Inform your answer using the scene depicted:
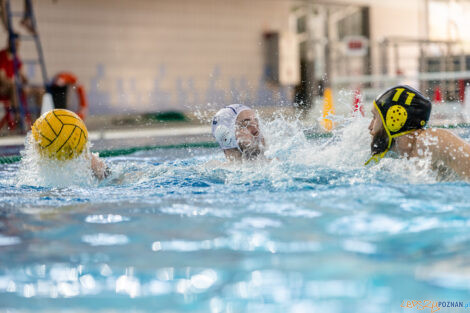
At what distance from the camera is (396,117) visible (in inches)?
126

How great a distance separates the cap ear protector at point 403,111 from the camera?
3.20m

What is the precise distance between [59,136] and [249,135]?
1.17m

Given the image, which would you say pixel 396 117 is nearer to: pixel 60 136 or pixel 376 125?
pixel 376 125

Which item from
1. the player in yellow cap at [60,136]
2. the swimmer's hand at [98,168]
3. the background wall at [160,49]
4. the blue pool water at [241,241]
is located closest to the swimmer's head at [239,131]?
the blue pool water at [241,241]

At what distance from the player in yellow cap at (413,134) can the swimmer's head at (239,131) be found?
2.67ft

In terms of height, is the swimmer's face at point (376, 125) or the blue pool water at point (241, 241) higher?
the swimmer's face at point (376, 125)

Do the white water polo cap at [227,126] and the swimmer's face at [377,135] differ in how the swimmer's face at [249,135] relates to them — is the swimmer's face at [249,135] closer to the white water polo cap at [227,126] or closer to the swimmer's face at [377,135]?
the white water polo cap at [227,126]

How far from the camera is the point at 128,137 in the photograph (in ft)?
26.6

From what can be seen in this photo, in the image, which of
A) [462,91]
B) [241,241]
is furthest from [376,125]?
[462,91]

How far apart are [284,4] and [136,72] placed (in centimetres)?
462

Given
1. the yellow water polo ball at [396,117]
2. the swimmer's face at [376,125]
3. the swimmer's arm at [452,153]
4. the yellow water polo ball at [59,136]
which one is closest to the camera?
the swimmer's arm at [452,153]

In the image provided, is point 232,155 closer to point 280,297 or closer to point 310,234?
point 310,234

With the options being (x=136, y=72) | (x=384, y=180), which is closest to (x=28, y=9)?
(x=136, y=72)

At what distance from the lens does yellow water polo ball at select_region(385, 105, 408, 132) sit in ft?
10.5
